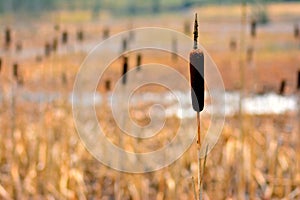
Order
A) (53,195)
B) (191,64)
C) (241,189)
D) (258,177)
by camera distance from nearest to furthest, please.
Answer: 1. (191,64)
2. (241,189)
3. (53,195)
4. (258,177)

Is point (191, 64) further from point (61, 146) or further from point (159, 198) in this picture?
point (61, 146)

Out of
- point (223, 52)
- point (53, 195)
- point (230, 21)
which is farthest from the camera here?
point (230, 21)

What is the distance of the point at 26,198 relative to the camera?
201 inches

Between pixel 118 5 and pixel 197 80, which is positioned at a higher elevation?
pixel 197 80

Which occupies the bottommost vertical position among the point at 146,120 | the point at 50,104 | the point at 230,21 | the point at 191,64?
the point at 230,21

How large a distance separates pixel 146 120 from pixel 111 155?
2.95 metres

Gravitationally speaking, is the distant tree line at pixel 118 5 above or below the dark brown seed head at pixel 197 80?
below

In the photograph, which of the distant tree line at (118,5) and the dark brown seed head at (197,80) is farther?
the distant tree line at (118,5)

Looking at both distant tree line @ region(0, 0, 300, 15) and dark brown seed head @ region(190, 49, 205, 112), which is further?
distant tree line @ region(0, 0, 300, 15)

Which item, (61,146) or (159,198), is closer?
(159,198)

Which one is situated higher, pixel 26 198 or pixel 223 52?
pixel 26 198

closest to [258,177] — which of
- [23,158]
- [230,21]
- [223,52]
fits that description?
[23,158]

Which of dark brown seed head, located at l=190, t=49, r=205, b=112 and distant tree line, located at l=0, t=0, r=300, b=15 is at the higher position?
dark brown seed head, located at l=190, t=49, r=205, b=112

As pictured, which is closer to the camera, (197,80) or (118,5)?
(197,80)
